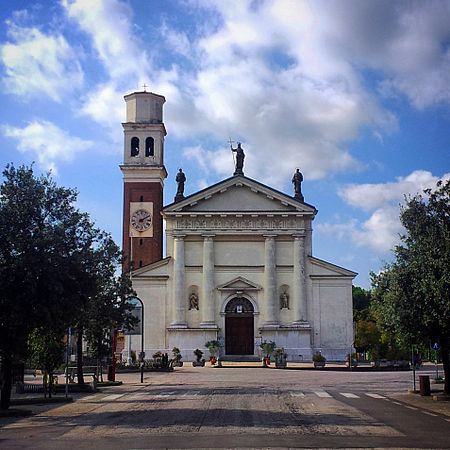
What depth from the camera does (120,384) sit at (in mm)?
38375

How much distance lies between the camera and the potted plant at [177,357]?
60.9 metres

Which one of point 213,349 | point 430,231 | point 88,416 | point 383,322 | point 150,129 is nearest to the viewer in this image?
point 88,416

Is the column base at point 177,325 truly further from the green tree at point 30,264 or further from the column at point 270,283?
the green tree at point 30,264

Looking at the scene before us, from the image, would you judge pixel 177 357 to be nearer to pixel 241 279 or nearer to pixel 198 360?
pixel 198 360

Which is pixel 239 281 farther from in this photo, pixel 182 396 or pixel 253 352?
pixel 182 396

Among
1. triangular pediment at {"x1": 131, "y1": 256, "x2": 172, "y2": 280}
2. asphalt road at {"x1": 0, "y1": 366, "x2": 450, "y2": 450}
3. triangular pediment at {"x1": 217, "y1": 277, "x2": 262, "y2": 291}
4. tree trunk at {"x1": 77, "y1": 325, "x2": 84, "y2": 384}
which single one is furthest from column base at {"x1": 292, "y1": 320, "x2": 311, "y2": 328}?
asphalt road at {"x1": 0, "y1": 366, "x2": 450, "y2": 450}

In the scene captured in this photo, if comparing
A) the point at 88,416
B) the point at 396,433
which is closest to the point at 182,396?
the point at 88,416

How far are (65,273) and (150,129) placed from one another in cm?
5388

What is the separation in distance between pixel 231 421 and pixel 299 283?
160ft

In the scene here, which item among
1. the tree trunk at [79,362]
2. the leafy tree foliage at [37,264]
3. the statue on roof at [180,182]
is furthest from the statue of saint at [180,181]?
the leafy tree foliage at [37,264]

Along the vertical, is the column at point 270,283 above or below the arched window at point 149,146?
below

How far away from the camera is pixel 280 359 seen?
59.0 m

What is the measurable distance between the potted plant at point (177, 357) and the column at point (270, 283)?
8.43m

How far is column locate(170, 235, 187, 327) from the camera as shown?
67.4 m
